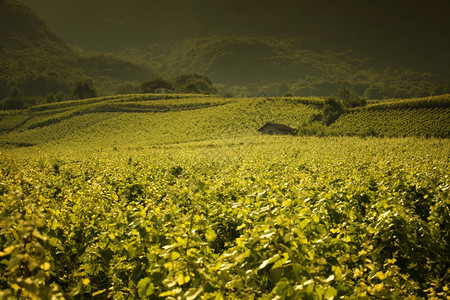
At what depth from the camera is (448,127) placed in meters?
48.3

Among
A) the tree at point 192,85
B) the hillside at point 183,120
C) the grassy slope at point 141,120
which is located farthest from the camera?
the tree at point 192,85

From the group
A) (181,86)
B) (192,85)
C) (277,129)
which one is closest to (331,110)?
(277,129)

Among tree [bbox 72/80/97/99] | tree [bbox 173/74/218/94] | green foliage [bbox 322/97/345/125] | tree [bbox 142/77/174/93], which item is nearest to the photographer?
green foliage [bbox 322/97/345/125]

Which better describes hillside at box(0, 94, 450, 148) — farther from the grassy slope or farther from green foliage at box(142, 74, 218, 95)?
green foliage at box(142, 74, 218, 95)

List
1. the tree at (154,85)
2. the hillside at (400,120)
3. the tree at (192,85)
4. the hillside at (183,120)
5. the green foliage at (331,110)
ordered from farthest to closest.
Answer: the tree at (192,85)
the tree at (154,85)
the green foliage at (331,110)
the hillside at (183,120)
the hillside at (400,120)

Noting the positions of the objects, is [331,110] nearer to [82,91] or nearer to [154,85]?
[154,85]

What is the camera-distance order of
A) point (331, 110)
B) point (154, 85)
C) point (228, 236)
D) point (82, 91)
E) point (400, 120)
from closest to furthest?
point (228, 236) < point (400, 120) < point (331, 110) < point (82, 91) < point (154, 85)

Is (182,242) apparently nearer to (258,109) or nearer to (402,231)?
(402,231)

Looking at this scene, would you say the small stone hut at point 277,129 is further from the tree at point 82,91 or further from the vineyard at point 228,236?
the tree at point 82,91

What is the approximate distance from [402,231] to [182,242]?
129 inches

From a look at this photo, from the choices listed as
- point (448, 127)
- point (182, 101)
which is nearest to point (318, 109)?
point (448, 127)

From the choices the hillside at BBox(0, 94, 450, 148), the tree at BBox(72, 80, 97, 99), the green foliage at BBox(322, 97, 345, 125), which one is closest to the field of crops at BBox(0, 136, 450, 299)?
the hillside at BBox(0, 94, 450, 148)

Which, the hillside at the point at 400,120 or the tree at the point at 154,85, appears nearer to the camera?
the hillside at the point at 400,120

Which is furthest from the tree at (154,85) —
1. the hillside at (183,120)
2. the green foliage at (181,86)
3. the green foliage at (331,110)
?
the green foliage at (331,110)
